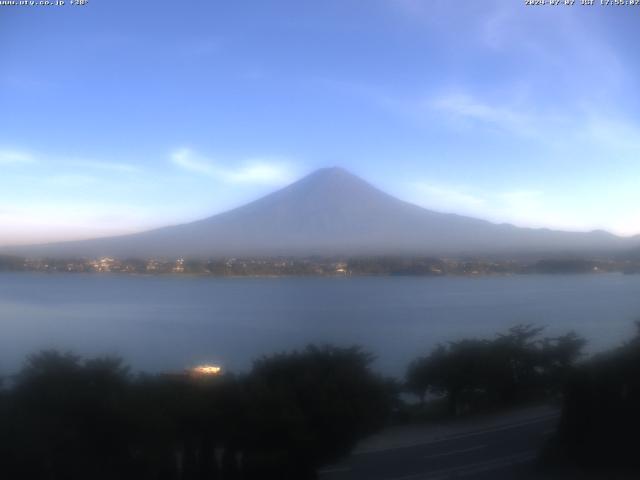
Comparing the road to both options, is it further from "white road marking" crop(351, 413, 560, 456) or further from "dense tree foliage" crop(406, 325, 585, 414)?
"dense tree foliage" crop(406, 325, 585, 414)

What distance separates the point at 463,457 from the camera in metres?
6.21

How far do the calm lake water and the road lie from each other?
2325 mm

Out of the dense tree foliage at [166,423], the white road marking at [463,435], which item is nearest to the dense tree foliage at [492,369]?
the white road marking at [463,435]

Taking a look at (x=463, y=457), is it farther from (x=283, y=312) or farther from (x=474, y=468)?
(x=283, y=312)

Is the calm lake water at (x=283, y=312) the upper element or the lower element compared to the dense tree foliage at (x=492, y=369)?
upper

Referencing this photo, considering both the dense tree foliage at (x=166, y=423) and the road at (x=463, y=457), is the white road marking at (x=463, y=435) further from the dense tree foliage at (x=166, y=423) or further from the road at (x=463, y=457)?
the dense tree foliage at (x=166, y=423)

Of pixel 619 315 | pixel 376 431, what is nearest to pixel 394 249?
pixel 619 315

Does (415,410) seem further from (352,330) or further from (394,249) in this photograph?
(394,249)

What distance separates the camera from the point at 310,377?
616 cm

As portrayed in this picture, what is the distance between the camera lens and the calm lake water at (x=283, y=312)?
32.6ft

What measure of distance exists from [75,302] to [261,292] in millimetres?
4216

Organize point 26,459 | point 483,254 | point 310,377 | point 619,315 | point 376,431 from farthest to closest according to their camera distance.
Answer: point 483,254 → point 619,315 → point 376,431 → point 310,377 → point 26,459

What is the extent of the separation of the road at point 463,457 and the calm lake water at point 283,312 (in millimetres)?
2325

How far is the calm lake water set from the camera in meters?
9.95
